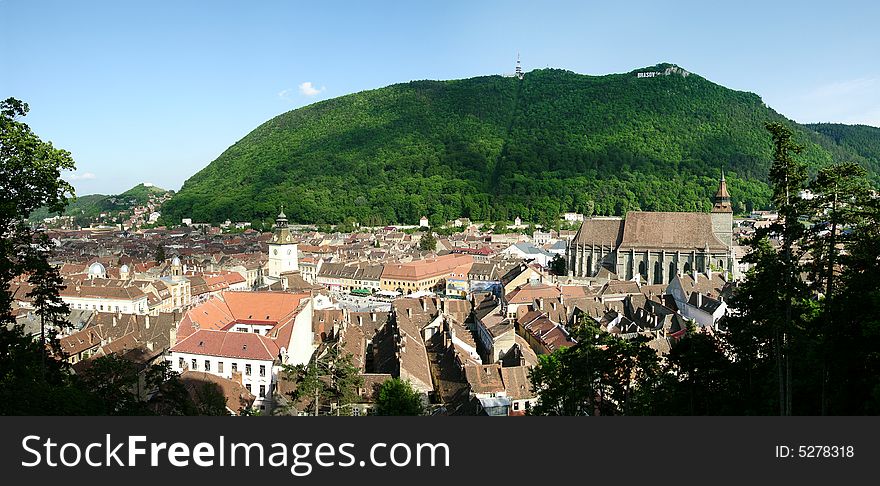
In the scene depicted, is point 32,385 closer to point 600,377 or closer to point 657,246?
point 600,377

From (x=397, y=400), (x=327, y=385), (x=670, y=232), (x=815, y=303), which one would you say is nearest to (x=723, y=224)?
(x=670, y=232)

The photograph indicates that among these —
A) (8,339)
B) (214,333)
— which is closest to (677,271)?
(214,333)

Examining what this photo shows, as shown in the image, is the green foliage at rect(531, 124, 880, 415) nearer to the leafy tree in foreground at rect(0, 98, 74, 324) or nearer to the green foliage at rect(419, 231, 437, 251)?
the leafy tree in foreground at rect(0, 98, 74, 324)

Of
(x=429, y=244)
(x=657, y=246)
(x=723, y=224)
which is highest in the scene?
(x=723, y=224)

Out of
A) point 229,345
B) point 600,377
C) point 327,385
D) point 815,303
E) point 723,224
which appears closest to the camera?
point 815,303

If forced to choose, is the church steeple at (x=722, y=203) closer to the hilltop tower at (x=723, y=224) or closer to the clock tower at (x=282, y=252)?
the hilltop tower at (x=723, y=224)

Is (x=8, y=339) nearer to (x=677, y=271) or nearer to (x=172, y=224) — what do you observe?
(x=677, y=271)

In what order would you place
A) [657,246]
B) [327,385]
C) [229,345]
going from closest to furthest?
[327,385] → [229,345] → [657,246]
